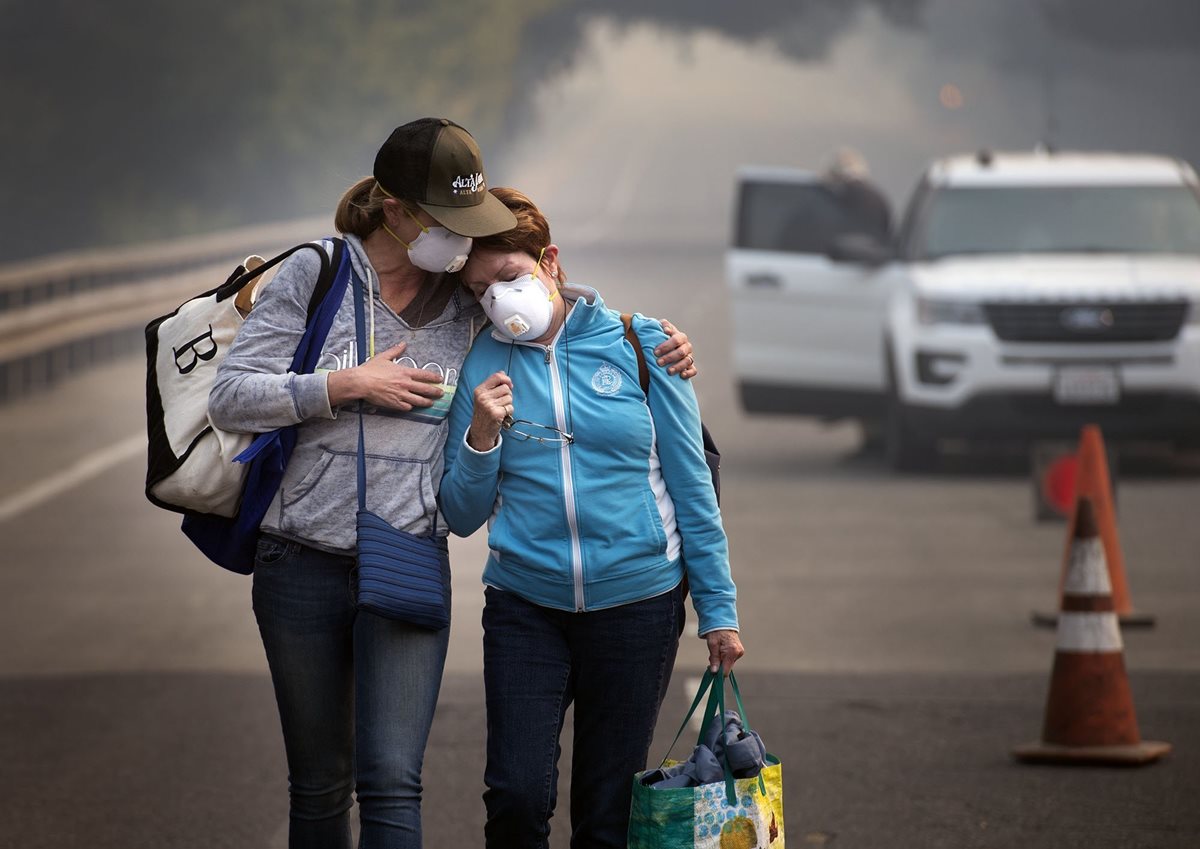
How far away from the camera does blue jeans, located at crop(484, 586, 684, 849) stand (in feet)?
14.5

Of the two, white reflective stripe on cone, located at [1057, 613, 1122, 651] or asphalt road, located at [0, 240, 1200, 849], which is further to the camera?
white reflective stripe on cone, located at [1057, 613, 1122, 651]

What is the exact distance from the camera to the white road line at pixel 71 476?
13742 millimetres

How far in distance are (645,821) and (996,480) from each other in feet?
34.6

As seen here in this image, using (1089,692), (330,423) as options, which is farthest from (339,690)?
(1089,692)

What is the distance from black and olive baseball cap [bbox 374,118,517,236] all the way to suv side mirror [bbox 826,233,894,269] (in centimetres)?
990

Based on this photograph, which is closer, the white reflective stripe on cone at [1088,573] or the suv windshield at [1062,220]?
the white reflective stripe on cone at [1088,573]

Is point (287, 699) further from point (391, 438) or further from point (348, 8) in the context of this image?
point (348, 8)

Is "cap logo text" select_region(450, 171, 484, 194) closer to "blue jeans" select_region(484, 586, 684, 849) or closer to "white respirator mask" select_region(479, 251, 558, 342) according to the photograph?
"white respirator mask" select_region(479, 251, 558, 342)

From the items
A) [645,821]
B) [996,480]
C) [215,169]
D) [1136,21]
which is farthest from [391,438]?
[1136,21]

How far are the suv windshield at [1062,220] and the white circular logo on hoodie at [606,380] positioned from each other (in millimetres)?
10380

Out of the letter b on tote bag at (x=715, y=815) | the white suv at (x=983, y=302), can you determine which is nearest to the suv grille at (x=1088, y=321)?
the white suv at (x=983, y=302)

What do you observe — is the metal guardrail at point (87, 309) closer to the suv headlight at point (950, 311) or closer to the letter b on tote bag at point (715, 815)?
the suv headlight at point (950, 311)

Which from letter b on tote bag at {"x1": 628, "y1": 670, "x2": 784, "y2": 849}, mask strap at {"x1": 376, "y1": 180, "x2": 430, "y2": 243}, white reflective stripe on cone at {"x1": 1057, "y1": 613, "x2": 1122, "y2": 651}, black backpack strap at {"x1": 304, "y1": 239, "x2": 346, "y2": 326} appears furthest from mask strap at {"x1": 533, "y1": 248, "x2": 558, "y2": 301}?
white reflective stripe on cone at {"x1": 1057, "y1": 613, "x2": 1122, "y2": 651}

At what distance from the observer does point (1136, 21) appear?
5206 cm
